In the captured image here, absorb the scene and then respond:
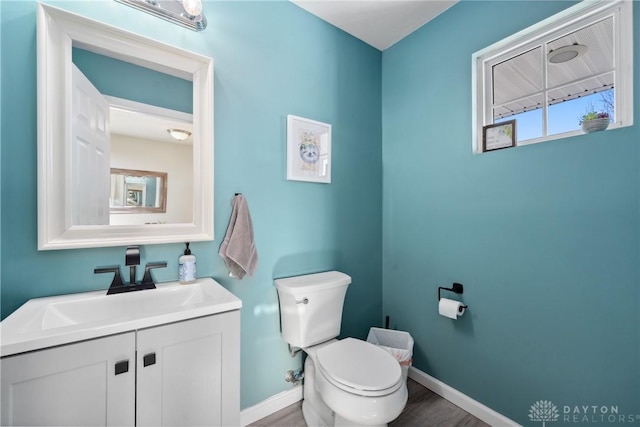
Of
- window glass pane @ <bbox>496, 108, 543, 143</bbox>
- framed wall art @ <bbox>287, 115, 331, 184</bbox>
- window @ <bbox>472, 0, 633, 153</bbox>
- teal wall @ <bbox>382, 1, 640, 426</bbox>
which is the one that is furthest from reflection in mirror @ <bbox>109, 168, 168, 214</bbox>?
window glass pane @ <bbox>496, 108, 543, 143</bbox>

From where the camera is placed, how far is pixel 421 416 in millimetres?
1611

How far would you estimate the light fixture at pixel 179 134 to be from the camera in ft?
4.43

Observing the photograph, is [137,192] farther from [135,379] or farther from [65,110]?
[135,379]

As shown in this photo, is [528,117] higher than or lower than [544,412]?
higher

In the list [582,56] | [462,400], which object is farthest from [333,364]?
[582,56]

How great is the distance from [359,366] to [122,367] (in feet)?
3.27

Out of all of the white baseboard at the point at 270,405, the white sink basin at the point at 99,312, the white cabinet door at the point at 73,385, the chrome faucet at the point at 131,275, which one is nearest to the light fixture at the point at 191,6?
the chrome faucet at the point at 131,275

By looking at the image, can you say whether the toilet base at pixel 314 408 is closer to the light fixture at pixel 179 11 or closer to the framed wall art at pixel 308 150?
the framed wall art at pixel 308 150

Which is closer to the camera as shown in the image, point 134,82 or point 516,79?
point 134,82

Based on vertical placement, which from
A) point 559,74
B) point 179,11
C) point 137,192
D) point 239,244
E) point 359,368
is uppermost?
point 179,11

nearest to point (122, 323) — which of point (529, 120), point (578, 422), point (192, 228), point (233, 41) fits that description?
point (192, 228)

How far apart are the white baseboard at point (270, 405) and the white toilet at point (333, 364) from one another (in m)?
0.09

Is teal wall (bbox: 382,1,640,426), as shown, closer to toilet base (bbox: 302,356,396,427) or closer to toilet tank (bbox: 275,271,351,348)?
toilet tank (bbox: 275,271,351,348)

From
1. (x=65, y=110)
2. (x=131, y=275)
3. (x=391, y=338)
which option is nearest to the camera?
(x=65, y=110)
